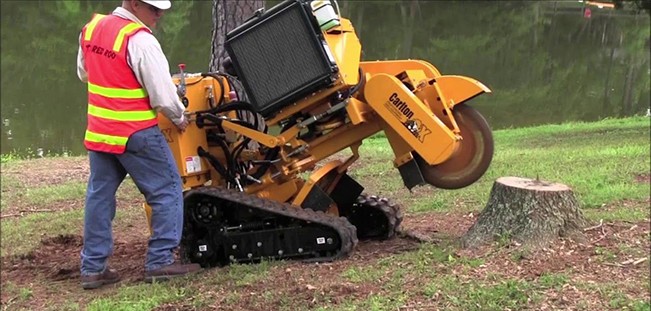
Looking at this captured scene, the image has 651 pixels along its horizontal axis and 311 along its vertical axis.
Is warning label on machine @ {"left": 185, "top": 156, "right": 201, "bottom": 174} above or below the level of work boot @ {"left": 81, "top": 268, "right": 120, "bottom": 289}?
above

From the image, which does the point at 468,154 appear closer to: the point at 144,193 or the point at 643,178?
the point at 144,193

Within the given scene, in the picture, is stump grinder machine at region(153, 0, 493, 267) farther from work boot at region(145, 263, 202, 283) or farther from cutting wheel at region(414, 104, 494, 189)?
work boot at region(145, 263, 202, 283)

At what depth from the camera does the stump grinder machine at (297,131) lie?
181 inches

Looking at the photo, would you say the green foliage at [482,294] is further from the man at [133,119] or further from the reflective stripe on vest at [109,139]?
the reflective stripe on vest at [109,139]

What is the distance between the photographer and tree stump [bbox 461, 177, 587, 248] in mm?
4438

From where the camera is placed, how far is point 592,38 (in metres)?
39.4

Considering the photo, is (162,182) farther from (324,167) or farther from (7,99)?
(7,99)

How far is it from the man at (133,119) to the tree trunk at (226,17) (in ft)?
9.91

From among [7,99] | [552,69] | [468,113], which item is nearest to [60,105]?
[7,99]

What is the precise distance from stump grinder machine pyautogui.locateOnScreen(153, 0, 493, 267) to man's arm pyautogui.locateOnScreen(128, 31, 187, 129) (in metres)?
0.36

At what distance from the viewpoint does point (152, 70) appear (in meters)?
4.39

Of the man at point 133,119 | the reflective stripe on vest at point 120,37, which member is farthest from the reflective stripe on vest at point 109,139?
the reflective stripe on vest at point 120,37

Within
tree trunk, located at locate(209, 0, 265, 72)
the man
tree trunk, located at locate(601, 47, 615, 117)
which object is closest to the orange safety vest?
the man

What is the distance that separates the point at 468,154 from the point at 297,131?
1116 mm
